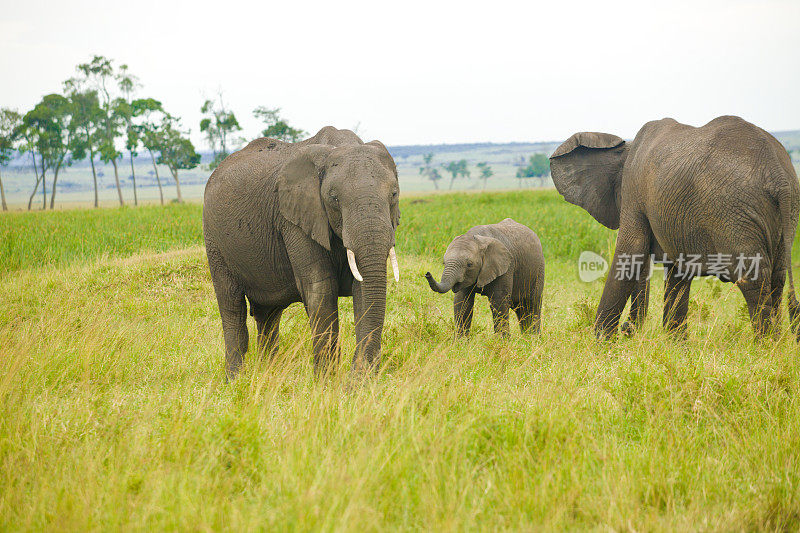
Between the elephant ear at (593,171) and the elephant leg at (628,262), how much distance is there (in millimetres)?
711

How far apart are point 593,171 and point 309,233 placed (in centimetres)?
371

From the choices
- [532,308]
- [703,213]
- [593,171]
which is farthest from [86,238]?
[703,213]

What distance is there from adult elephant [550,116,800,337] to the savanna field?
0.54 metres

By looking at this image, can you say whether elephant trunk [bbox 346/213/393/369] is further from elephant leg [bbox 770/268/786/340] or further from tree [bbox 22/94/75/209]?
tree [bbox 22/94/75/209]

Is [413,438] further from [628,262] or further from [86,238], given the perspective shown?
[86,238]

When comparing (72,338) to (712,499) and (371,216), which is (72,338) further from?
(712,499)

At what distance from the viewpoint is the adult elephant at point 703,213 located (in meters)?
5.52

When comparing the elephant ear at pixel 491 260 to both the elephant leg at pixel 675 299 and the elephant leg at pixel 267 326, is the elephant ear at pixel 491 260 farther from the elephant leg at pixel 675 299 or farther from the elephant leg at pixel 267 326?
the elephant leg at pixel 267 326

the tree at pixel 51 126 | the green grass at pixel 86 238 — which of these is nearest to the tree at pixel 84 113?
the tree at pixel 51 126

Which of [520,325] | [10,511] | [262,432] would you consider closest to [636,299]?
[520,325]

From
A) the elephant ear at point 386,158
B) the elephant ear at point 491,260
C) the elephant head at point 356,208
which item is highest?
the elephant ear at point 386,158

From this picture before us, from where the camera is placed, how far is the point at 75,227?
16.3 meters

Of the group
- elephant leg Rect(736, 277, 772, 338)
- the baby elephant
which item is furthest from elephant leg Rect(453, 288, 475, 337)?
elephant leg Rect(736, 277, 772, 338)

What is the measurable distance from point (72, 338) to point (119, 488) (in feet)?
11.6
